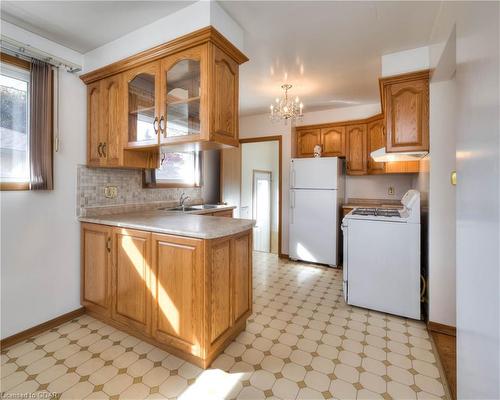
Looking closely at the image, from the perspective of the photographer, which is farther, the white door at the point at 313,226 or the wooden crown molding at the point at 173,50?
the white door at the point at 313,226

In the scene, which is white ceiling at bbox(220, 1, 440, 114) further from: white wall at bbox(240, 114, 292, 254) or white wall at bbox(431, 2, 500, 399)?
white wall at bbox(240, 114, 292, 254)

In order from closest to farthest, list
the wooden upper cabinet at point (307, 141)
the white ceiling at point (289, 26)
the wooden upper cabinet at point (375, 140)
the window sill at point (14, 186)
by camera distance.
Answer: the white ceiling at point (289, 26), the window sill at point (14, 186), the wooden upper cabinet at point (375, 140), the wooden upper cabinet at point (307, 141)

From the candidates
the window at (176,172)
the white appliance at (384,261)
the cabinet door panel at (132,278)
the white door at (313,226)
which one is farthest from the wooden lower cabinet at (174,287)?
the white door at (313,226)

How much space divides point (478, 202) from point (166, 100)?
1977 millimetres

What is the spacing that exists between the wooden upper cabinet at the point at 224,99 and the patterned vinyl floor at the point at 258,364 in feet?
5.23

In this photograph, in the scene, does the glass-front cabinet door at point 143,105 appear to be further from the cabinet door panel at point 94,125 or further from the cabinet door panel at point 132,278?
the cabinet door panel at point 132,278

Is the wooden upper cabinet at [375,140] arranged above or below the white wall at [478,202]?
above

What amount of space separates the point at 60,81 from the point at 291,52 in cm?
209

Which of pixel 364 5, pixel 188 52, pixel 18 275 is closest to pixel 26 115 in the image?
pixel 18 275

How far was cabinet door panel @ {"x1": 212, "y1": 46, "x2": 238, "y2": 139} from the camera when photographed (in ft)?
5.78

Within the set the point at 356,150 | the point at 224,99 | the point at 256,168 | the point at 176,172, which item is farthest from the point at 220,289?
the point at 256,168

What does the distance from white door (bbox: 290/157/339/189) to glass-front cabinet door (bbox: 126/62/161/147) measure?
96.9 inches

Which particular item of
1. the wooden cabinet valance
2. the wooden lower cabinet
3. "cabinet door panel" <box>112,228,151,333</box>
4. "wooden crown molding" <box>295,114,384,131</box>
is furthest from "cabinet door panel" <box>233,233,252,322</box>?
"wooden crown molding" <box>295,114,384,131</box>

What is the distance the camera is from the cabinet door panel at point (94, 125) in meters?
2.31
